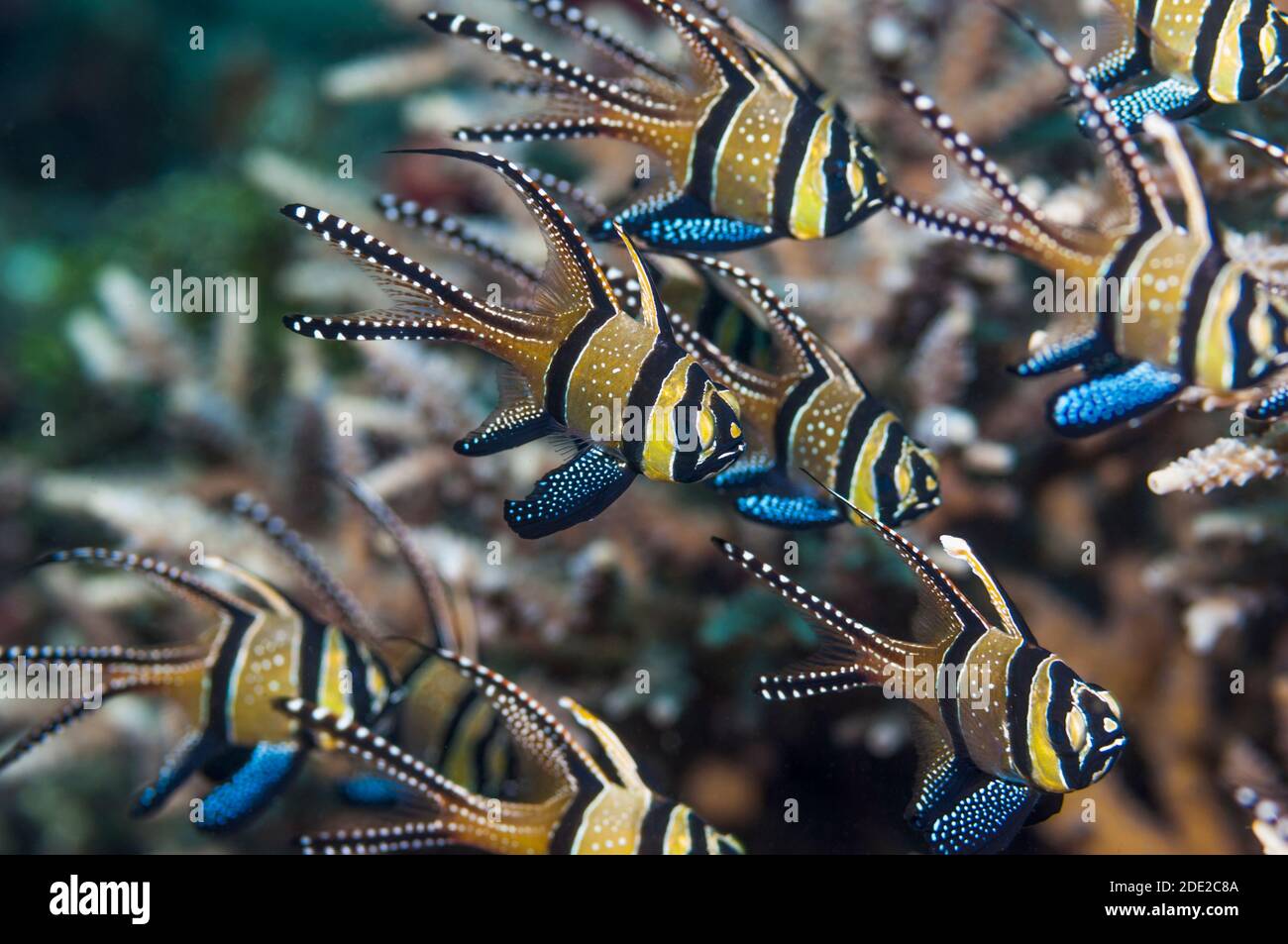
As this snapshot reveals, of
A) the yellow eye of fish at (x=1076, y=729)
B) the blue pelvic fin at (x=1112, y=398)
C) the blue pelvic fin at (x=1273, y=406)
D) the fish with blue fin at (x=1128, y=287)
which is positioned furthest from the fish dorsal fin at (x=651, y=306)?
the blue pelvic fin at (x=1273, y=406)

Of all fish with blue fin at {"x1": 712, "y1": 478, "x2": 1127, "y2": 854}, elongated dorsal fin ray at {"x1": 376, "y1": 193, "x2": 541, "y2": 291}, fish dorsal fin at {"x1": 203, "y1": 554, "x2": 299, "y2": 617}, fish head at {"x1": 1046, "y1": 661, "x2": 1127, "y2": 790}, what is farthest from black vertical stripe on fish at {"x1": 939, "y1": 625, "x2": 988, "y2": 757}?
fish dorsal fin at {"x1": 203, "y1": 554, "x2": 299, "y2": 617}

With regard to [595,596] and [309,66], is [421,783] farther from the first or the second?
[309,66]

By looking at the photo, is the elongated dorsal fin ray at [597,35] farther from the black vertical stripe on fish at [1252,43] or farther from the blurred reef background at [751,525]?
the black vertical stripe on fish at [1252,43]

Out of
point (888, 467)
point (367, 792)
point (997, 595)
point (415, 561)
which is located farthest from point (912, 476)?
point (367, 792)

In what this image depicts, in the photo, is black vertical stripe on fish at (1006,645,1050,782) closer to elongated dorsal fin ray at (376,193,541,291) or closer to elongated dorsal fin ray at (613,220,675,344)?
elongated dorsal fin ray at (613,220,675,344)

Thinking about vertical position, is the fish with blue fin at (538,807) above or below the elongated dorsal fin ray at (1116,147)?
below
